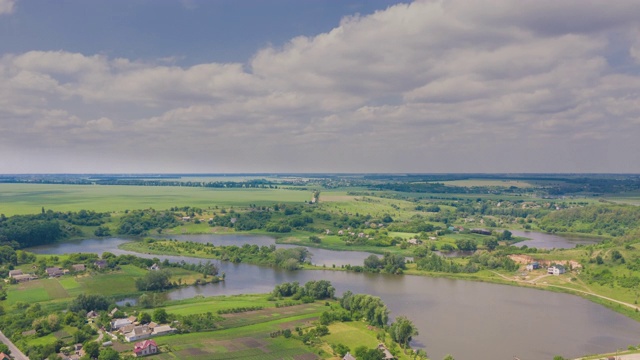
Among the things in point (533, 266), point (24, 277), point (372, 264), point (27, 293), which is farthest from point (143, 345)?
point (533, 266)

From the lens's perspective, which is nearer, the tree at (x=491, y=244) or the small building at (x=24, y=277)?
the small building at (x=24, y=277)

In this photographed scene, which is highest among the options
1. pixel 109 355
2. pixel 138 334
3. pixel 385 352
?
pixel 109 355

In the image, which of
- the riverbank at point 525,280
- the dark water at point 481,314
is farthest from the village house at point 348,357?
the riverbank at point 525,280

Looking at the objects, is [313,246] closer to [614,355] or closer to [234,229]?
[234,229]

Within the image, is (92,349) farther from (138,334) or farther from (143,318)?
(143,318)

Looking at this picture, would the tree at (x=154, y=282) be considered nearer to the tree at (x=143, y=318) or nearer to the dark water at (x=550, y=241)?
the tree at (x=143, y=318)

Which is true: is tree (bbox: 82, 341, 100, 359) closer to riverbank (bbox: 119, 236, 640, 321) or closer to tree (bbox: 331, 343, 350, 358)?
tree (bbox: 331, 343, 350, 358)
